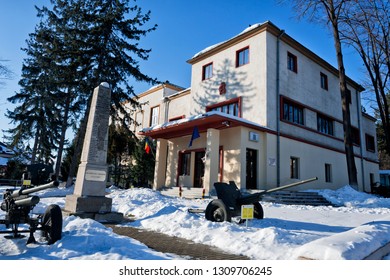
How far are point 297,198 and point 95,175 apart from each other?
425 inches

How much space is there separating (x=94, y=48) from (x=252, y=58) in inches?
407

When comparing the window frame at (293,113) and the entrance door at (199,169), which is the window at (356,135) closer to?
the window frame at (293,113)

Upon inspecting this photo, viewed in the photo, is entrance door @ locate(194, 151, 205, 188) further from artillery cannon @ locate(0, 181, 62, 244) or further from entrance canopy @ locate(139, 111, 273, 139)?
artillery cannon @ locate(0, 181, 62, 244)

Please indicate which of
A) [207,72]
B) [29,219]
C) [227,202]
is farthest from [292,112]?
[29,219]

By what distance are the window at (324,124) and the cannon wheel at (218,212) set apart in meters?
16.6

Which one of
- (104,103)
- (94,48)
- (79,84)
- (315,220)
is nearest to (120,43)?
(94,48)

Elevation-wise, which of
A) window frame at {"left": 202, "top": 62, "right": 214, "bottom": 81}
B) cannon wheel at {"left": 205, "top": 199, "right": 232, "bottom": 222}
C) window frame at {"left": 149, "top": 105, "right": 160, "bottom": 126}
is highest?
window frame at {"left": 202, "top": 62, "right": 214, "bottom": 81}

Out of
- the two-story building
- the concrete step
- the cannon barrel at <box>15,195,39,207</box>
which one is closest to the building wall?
the two-story building

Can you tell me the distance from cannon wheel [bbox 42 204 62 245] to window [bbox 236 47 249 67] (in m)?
16.7

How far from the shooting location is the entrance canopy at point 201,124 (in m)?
14.4

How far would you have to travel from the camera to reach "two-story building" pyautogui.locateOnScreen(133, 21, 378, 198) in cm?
1584

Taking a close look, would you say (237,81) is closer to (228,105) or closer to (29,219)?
(228,105)

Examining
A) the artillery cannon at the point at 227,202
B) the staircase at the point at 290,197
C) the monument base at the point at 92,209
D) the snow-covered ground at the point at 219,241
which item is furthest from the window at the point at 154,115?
the artillery cannon at the point at 227,202
